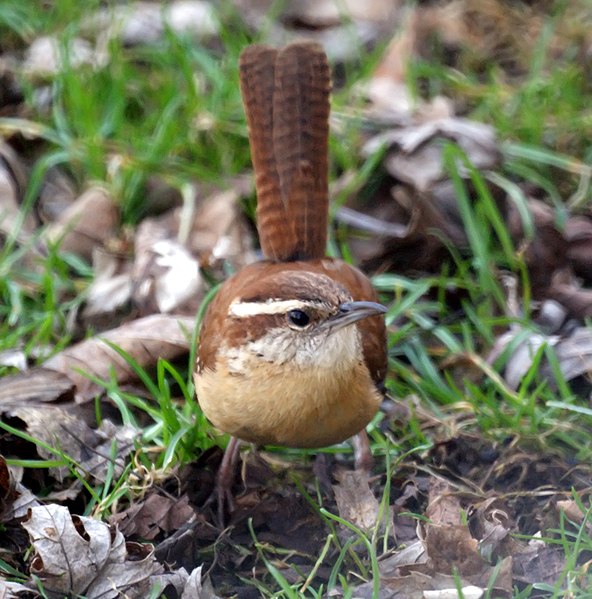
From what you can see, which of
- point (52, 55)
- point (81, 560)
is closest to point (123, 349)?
point (81, 560)

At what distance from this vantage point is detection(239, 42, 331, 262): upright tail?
4992mm

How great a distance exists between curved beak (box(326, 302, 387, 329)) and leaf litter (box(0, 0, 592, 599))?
61cm

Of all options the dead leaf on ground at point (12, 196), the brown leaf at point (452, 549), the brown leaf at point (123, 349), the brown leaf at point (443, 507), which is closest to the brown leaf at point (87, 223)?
the dead leaf on ground at point (12, 196)

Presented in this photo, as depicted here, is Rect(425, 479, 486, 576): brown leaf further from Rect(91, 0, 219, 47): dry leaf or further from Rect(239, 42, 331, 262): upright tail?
Rect(91, 0, 219, 47): dry leaf

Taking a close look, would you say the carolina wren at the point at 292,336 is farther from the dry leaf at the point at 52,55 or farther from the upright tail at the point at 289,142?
the dry leaf at the point at 52,55

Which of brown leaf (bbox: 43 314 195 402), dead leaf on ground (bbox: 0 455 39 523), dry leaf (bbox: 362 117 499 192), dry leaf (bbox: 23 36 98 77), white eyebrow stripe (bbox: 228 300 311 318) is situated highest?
white eyebrow stripe (bbox: 228 300 311 318)

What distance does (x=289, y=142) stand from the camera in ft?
16.5

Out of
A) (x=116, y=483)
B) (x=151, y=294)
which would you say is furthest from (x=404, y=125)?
(x=116, y=483)

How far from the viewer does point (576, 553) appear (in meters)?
3.88

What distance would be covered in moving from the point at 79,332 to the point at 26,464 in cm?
151

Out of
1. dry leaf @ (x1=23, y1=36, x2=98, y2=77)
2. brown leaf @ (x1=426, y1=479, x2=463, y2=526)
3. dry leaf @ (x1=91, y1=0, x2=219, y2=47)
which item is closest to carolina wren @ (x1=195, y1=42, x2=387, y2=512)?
brown leaf @ (x1=426, y1=479, x2=463, y2=526)

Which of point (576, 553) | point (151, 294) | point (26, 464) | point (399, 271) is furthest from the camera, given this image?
point (399, 271)

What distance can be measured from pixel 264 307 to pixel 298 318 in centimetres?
15

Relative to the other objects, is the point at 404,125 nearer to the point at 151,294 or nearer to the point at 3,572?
the point at 151,294
